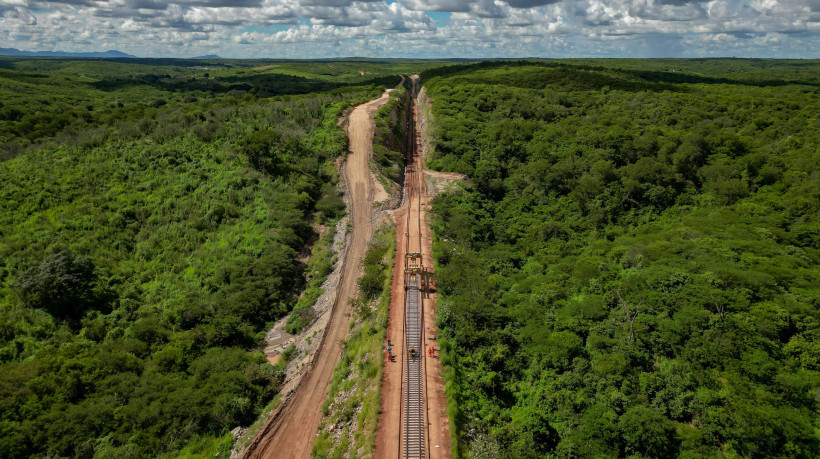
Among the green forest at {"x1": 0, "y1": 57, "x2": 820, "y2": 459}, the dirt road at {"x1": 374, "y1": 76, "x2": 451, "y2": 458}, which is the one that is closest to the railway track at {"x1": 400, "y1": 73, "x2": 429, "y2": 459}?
the dirt road at {"x1": 374, "y1": 76, "x2": 451, "y2": 458}

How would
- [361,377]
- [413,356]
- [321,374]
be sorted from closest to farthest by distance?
[413,356], [361,377], [321,374]

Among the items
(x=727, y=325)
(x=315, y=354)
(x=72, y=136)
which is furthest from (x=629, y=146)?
(x=72, y=136)

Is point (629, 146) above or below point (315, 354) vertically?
above

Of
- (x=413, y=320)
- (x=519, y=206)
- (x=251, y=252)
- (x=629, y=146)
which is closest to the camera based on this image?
(x=413, y=320)

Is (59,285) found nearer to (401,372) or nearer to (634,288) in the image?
(401,372)

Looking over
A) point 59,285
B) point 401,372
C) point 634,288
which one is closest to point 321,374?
point 401,372

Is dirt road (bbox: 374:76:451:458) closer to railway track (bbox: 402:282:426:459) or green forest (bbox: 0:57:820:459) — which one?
railway track (bbox: 402:282:426:459)

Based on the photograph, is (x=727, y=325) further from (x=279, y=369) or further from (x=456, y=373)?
(x=279, y=369)
